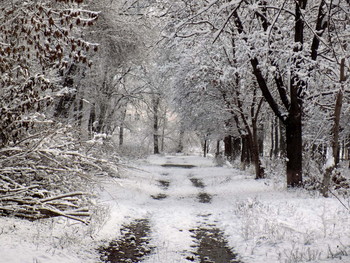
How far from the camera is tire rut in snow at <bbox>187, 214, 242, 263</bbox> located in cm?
624

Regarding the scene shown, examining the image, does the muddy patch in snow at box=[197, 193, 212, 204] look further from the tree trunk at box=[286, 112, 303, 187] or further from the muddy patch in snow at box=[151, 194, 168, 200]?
the tree trunk at box=[286, 112, 303, 187]

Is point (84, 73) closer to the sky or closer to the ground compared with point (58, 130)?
closer to the sky

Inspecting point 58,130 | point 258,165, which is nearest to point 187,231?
point 58,130

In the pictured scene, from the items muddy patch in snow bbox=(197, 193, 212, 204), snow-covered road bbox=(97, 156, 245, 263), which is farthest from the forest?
muddy patch in snow bbox=(197, 193, 212, 204)

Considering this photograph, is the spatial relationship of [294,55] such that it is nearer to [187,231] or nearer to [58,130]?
[187,231]

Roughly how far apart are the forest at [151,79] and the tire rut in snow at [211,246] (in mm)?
2359

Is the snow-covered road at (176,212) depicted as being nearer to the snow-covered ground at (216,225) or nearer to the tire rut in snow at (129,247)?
the snow-covered ground at (216,225)

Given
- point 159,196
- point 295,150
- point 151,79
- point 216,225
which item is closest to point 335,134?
point 295,150

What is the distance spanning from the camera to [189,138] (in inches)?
2763

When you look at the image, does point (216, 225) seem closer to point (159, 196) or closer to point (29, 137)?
point (159, 196)

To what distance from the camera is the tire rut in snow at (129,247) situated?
6.08m

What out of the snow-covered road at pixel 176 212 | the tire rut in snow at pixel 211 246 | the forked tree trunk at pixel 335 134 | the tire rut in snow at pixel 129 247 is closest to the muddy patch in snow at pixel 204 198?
the snow-covered road at pixel 176 212

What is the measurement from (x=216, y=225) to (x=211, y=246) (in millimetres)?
1768

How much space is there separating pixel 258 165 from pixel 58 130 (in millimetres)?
11727
